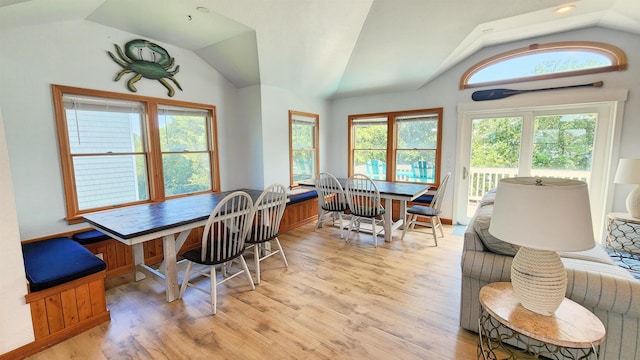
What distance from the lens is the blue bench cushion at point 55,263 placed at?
188cm

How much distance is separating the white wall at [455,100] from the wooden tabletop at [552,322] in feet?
10.3

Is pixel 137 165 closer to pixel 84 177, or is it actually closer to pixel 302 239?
pixel 84 177

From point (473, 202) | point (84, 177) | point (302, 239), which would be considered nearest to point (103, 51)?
point (84, 177)

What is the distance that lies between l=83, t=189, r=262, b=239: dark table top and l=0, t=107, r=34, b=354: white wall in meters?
0.49

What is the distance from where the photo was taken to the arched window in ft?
10.8

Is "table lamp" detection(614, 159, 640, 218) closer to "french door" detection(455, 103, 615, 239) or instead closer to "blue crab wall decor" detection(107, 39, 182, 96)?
"french door" detection(455, 103, 615, 239)

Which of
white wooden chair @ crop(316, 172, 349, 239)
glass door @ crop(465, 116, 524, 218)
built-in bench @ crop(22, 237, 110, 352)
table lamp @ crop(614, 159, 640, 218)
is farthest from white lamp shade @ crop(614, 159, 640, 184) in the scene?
built-in bench @ crop(22, 237, 110, 352)

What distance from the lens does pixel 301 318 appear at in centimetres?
215

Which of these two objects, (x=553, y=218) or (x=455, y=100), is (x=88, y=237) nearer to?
(x=553, y=218)

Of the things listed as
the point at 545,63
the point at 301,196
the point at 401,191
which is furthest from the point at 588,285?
the point at 301,196

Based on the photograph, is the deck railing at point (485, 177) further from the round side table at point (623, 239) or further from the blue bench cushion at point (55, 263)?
the blue bench cushion at point (55, 263)

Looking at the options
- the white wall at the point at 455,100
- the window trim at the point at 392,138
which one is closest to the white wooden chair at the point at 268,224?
the window trim at the point at 392,138

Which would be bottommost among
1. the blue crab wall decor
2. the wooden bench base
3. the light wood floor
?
the light wood floor

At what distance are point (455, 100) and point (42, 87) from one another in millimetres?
4978
